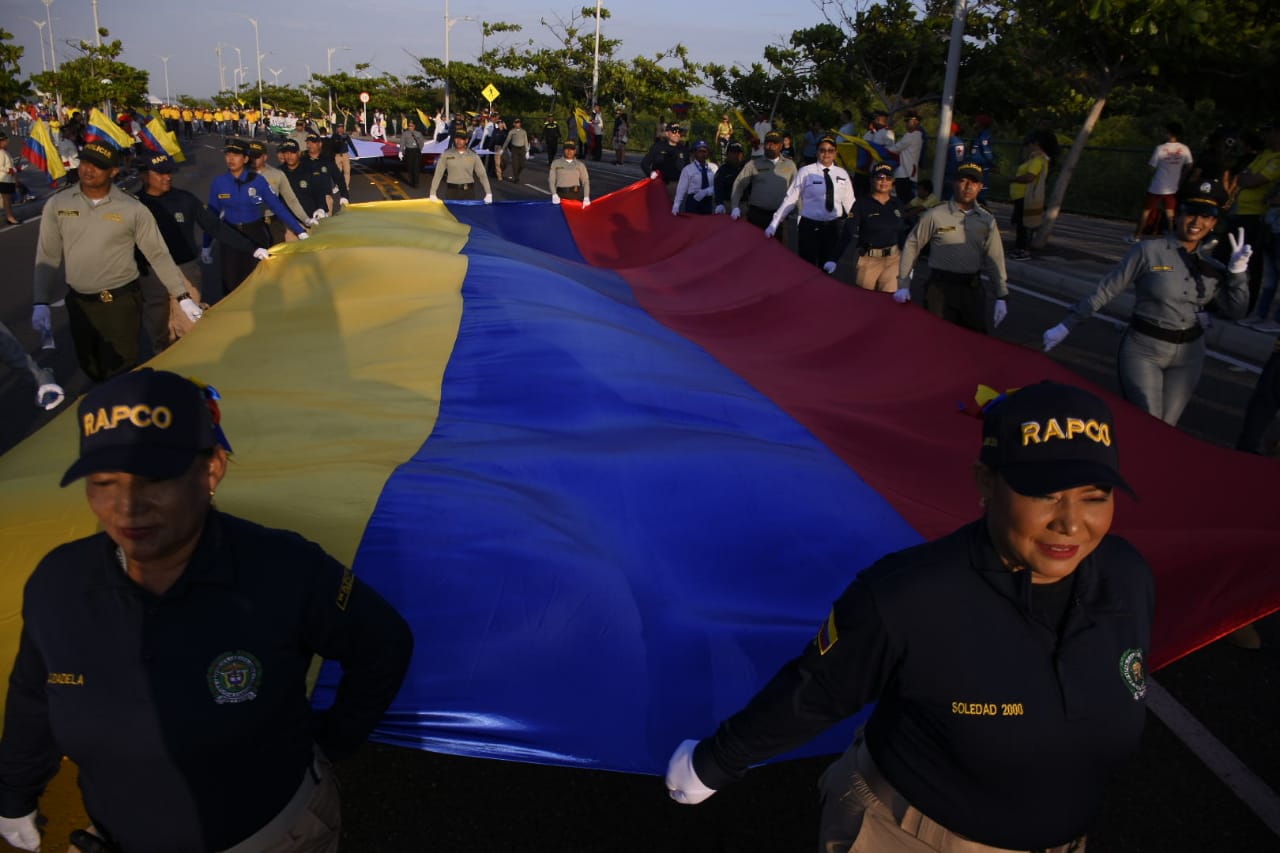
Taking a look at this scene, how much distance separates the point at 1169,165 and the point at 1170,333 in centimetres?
1070

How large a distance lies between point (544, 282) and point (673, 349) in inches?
54.0

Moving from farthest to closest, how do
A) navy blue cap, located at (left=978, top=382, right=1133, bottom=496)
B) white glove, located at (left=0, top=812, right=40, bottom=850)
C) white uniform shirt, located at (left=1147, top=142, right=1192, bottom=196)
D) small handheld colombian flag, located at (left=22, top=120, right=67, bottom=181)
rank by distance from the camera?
small handheld colombian flag, located at (left=22, top=120, right=67, bottom=181) → white uniform shirt, located at (left=1147, top=142, right=1192, bottom=196) → white glove, located at (left=0, top=812, right=40, bottom=850) → navy blue cap, located at (left=978, top=382, right=1133, bottom=496)

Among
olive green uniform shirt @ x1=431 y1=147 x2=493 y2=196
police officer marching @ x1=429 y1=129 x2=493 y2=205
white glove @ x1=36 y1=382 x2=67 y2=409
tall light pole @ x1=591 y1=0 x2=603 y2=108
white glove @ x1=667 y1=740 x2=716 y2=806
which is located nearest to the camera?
white glove @ x1=667 y1=740 x2=716 y2=806

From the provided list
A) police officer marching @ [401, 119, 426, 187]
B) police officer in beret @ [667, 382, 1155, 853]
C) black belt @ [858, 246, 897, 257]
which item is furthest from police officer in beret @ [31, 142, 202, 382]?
police officer marching @ [401, 119, 426, 187]

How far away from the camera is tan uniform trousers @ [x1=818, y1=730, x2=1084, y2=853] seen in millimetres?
1969

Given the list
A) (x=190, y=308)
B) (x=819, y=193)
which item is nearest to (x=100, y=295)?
(x=190, y=308)

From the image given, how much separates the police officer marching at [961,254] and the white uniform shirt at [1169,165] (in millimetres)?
8710

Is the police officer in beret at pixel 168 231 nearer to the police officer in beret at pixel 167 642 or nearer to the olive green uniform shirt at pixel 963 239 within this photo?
the olive green uniform shirt at pixel 963 239

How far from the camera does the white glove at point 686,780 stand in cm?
222

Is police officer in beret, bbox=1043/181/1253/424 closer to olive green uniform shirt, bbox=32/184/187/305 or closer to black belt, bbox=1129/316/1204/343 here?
black belt, bbox=1129/316/1204/343

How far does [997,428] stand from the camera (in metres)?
1.94

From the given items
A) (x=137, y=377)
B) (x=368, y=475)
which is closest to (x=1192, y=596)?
(x=368, y=475)

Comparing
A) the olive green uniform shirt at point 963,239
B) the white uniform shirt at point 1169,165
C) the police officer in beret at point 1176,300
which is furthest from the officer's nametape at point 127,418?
the white uniform shirt at point 1169,165

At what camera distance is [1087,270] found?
14.7 meters
